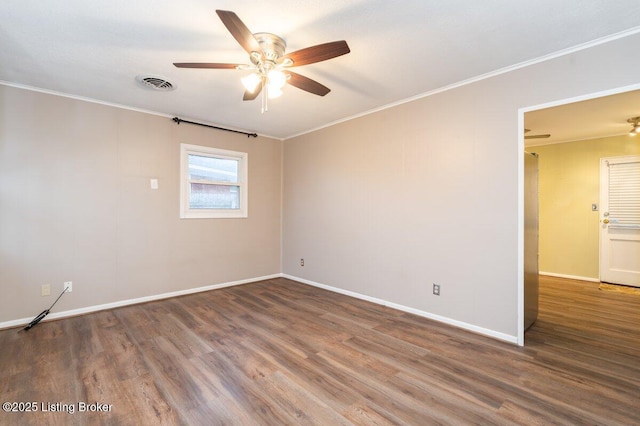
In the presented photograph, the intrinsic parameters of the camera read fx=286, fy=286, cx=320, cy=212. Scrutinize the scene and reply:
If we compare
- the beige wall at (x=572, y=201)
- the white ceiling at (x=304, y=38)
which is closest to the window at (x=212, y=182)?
the white ceiling at (x=304, y=38)

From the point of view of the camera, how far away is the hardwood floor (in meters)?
1.74

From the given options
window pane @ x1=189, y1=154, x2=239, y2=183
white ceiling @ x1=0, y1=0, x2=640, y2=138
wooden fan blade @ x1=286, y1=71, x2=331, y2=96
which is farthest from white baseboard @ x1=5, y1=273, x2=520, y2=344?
wooden fan blade @ x1=286, y1=71, x2=331, y2=96

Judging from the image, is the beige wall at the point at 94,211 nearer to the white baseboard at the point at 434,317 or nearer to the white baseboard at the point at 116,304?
the white baseboard at the point at 116,304

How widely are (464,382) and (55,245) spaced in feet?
14.1

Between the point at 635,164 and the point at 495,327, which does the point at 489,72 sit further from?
the point at 635,164

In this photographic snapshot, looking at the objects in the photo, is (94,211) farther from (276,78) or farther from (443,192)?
(443,192)

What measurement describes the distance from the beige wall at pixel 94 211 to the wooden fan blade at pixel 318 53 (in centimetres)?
274

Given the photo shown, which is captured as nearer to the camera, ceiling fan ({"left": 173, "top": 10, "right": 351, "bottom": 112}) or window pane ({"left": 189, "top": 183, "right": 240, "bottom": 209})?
ceiling fan ({"left": 173, "top": 10, "right": 351, "bottom": 112})

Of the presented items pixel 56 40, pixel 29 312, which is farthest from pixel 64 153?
pixel 29 312

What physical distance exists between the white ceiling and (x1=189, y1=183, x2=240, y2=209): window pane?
1522 millimetres

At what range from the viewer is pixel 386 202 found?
3.67 m

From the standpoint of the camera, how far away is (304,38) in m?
2.21

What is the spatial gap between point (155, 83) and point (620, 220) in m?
6.99

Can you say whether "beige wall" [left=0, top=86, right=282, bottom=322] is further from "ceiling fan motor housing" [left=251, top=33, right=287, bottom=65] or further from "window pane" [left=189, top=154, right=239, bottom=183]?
"ceiling fan motor housing" [left=251, top=33, right=287, bottom=65]
